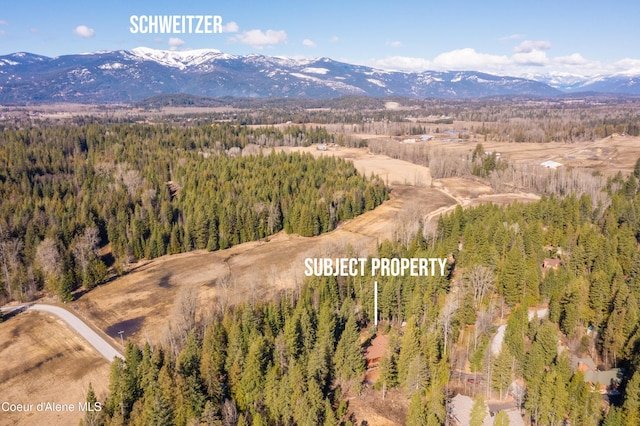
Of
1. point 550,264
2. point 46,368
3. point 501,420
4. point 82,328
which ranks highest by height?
point 550,264

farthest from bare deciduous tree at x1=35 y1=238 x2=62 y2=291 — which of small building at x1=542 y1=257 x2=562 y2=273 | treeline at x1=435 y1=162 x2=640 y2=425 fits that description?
small building at x1=542 y1=257 x2=562 y2=273

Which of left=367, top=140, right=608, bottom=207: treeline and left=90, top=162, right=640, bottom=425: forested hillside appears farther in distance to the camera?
left=367, top=140, right=608, bottom=207: treeline

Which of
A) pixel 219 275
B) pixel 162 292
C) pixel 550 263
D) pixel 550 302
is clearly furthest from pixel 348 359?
pixel 550 263

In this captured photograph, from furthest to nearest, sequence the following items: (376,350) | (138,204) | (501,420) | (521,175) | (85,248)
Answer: (521,175)
(138,204)
(85,248)
(376,350)
(501,420)

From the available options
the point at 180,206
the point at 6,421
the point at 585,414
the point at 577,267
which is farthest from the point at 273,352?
the point at 180,206

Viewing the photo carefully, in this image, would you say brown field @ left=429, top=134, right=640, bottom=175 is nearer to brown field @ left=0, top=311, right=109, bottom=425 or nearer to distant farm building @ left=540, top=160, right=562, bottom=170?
distant farm building @ left=540, top=160, right=562, bottom=170

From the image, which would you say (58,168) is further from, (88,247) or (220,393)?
(220,393)

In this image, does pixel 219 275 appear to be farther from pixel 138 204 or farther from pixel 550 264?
pixel 550 264
